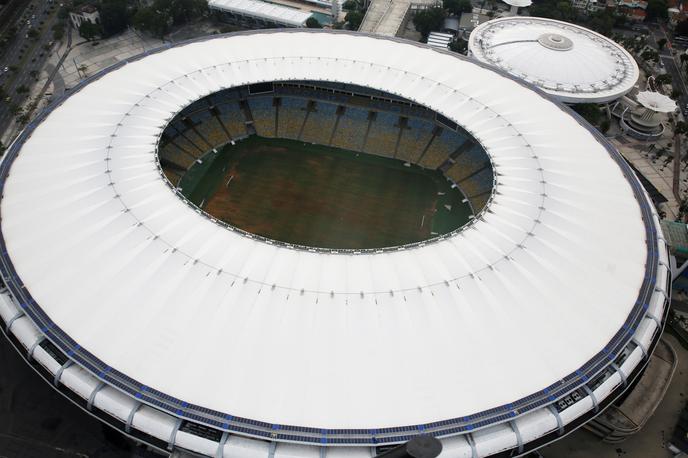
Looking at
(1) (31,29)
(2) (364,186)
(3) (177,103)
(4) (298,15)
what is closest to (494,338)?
(2) (364,186)

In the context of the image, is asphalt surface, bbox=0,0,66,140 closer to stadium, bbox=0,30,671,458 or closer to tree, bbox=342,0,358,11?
stadium, bbox=0,30,671,458

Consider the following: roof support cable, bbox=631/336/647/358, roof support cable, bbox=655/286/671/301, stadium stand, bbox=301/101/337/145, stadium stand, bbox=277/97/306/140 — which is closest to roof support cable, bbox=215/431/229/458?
roof support cable, bbox=631/336/647/358

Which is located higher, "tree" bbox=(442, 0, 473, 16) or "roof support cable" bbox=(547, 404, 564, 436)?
"tree" bbox=(442, 0, 473, 16)

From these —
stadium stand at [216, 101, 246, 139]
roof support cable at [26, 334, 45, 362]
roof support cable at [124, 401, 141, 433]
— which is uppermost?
stadium stand at [216, 101, 246, 139]

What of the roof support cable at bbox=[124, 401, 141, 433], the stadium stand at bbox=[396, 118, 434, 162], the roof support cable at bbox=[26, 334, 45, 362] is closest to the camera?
the roof support cable at bbox=[124, 401, 141, 433]

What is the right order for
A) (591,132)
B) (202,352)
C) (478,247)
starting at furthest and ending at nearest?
(591,132) < (478,247) < (202,352)

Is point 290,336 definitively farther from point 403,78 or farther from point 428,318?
point 403,78
